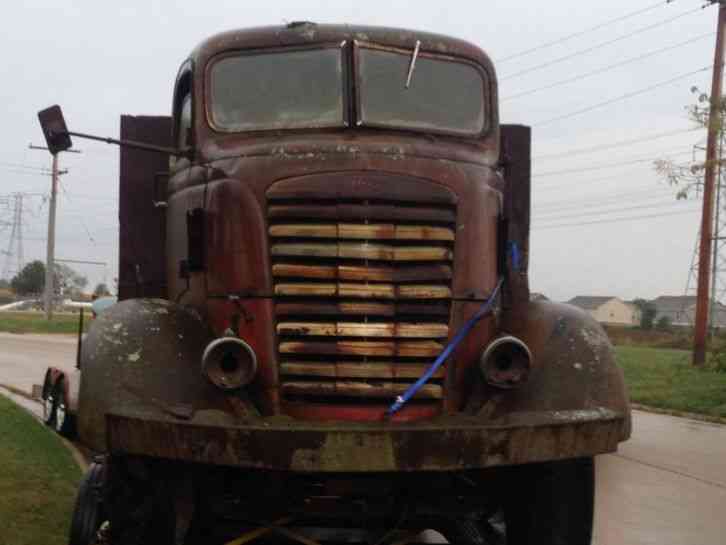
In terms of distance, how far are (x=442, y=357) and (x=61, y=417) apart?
4.22 metres

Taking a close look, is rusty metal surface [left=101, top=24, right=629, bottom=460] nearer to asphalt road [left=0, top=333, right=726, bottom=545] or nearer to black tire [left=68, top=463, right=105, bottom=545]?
black tire [left=68, top=463, right=105, bottom=545]

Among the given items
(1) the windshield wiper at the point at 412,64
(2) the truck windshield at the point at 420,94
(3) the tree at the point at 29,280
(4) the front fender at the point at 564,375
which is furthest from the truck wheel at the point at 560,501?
(3) the tree at the point at 29,280

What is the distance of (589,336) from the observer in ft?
16.9

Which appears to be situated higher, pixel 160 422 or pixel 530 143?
pixel 530 143

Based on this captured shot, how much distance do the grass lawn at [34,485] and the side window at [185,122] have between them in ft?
7.86

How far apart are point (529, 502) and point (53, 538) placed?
2.75m

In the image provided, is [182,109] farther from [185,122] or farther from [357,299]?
[357,299]

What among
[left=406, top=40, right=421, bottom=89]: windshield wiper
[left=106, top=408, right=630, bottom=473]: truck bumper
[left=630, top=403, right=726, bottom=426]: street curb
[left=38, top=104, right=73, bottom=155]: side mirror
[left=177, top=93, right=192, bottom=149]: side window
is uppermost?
[left=406, top=40, right=421, bottom=89]: windshield wiper

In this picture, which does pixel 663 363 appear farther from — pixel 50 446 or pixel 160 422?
pixel 160 422

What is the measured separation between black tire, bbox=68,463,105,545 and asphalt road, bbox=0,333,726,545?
309 centimetres

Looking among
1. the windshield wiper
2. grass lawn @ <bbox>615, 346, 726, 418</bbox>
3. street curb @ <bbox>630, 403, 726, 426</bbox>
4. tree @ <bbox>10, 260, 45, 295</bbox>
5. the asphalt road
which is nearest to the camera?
the windshield wiper

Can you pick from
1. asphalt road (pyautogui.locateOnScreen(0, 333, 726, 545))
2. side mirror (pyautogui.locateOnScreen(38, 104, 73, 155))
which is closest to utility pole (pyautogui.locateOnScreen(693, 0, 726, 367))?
asphalt road (pyautogui.locateOnScreen(0, 333, 726, 545))

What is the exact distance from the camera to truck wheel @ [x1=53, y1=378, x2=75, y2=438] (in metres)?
7.92

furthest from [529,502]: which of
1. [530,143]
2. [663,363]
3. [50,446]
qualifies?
[663,363]
